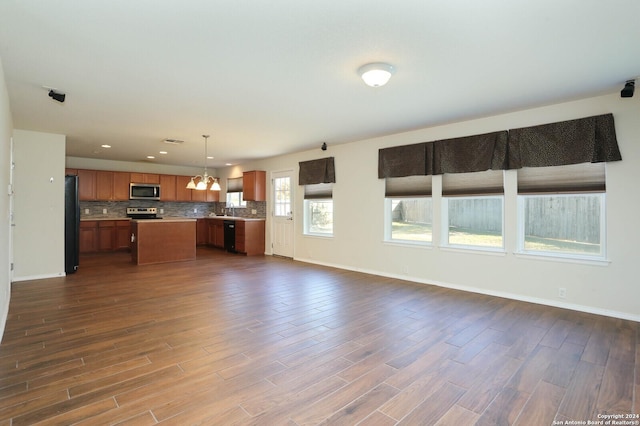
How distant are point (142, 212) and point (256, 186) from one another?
3661mm

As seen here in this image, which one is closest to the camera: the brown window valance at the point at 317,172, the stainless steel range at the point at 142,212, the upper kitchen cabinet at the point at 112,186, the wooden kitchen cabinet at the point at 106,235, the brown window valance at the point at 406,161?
the brown window valance at the point at 406,161

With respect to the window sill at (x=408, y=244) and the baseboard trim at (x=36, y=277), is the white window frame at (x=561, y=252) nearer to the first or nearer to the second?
the window sill at (x=408, y=244)

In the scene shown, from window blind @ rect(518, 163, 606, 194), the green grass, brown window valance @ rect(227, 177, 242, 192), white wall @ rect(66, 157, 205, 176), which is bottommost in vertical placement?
the green grass

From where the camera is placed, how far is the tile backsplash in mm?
8680

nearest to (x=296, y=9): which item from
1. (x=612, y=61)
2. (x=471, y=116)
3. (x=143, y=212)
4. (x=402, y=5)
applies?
(x=402, y=5)

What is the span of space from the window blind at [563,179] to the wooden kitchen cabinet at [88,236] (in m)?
9.27

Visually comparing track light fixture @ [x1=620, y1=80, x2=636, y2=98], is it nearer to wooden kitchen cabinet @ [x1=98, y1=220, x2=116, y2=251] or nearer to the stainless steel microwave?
the stainless steel microwave

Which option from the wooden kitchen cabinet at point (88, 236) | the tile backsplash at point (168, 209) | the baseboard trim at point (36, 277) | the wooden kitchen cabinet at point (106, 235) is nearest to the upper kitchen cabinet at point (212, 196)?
the tile backsplash at point (168, 209)

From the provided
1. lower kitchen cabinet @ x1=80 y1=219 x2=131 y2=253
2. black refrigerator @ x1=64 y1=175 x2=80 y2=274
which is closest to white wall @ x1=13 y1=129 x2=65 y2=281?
black refrigerator @ x1=64 y1=175 x2=80 y2=274

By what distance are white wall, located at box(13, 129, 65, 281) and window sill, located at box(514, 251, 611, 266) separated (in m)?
7.17

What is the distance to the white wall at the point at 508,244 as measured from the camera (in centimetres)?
352

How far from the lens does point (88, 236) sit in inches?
320

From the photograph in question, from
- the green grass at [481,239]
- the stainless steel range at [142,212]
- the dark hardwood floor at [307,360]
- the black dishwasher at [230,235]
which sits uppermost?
the stainless steel range at [142,212]

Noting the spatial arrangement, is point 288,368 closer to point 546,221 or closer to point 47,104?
point 546,221
